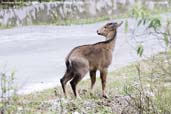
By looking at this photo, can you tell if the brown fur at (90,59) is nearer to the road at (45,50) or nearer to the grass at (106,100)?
the grass at (106,100)

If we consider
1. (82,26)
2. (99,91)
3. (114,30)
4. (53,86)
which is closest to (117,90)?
(99,91)

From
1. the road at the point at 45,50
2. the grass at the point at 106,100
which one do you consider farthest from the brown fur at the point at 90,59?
the road at the point at 45,50

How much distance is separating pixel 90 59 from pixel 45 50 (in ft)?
24.6

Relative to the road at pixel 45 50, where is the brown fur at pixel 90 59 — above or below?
above

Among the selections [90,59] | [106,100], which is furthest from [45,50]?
[106,100]

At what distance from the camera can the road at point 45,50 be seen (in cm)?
1185

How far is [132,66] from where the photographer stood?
12734 mm

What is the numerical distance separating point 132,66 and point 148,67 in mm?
1420

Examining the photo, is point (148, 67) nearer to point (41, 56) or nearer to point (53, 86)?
point (53, 86)

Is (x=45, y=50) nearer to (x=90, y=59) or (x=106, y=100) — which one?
(x=90, y=59)

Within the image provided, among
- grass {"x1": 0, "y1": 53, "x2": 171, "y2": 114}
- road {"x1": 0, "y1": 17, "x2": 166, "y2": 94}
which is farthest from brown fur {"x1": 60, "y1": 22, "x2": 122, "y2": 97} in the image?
road {"x1": 0, "y1": 17, "x2": 166, "y2": 94}

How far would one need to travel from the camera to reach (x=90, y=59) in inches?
350

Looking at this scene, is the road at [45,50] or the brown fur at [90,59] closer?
the brown fur at [90,59]

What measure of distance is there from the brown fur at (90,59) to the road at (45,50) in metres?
0.73
